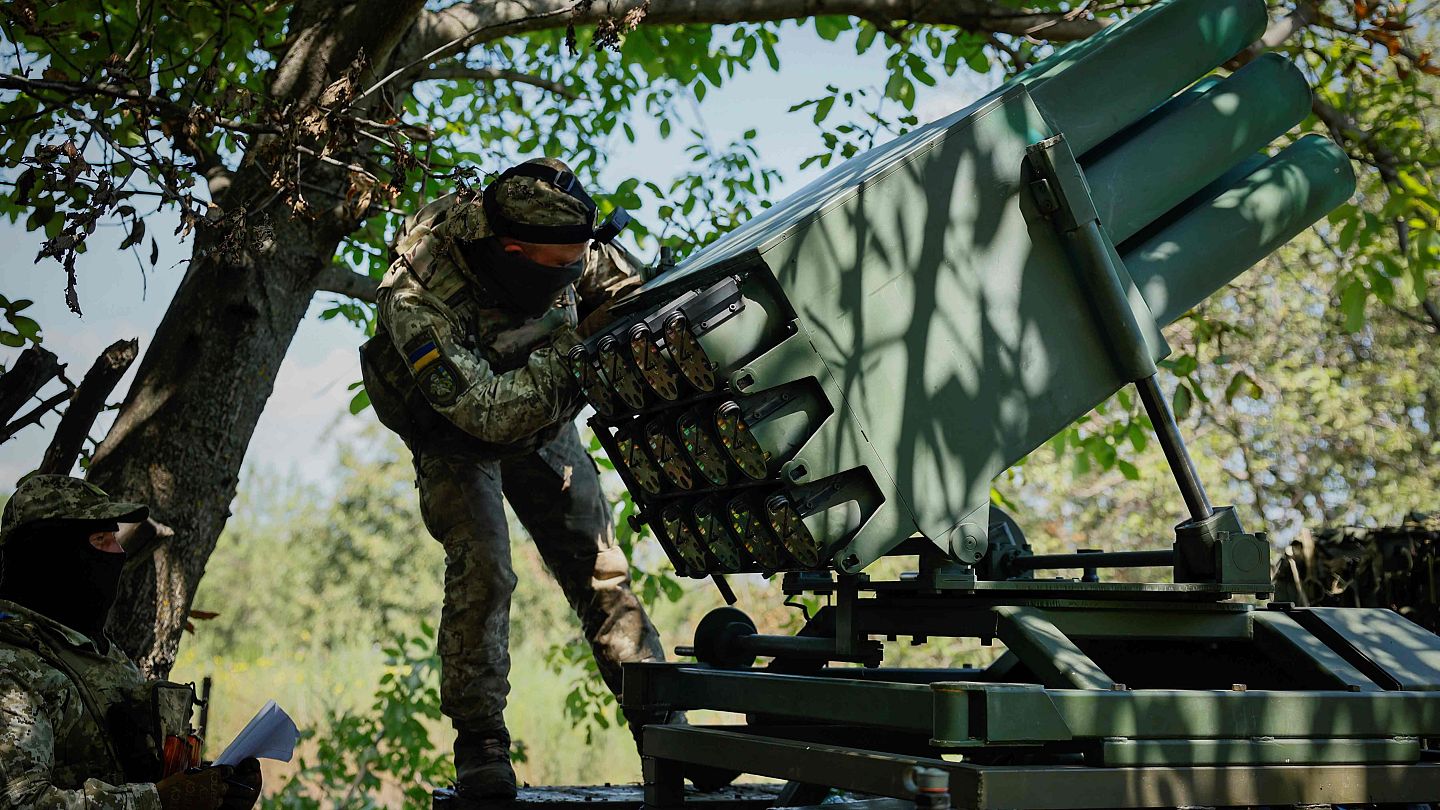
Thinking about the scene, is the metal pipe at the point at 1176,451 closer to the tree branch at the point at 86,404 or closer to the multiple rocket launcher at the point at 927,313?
the multiple rocket launcher at the point at 927,313

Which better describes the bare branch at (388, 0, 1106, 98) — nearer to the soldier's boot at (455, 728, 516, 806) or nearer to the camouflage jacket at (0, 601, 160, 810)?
the soldier's boot at (455, 728, 516, 806)

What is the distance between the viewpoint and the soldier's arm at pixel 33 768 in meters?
2.61

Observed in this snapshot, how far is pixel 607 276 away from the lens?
4.17 m

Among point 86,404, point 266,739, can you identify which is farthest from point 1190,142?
point 86,404

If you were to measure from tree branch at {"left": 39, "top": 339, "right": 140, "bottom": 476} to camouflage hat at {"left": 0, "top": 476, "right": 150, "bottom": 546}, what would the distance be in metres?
0.85

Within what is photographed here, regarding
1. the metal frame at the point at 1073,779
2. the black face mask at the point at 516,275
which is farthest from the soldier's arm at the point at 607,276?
the metal frame at the point at 1073,779

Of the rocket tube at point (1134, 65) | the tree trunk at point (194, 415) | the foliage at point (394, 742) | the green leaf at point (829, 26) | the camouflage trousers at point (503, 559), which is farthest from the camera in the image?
the foliage at point (394, 742)

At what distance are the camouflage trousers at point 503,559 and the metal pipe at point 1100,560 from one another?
1256 millimetres

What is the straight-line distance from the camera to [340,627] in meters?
20.0

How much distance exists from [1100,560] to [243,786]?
2141mm

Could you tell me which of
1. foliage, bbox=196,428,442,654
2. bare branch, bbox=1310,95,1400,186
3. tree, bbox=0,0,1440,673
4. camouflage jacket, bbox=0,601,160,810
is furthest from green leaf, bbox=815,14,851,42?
foliage, bbox=196,428,442,654

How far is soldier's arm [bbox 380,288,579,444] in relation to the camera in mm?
3605

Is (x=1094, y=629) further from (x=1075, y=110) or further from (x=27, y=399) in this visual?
(x=27, y=399)

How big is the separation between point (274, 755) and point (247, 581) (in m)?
19.8
